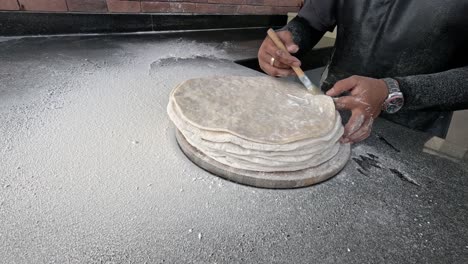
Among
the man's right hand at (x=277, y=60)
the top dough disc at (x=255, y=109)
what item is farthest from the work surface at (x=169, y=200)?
the man's right hand at (x=277, y=60)

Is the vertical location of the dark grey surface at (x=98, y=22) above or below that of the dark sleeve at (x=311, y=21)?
below

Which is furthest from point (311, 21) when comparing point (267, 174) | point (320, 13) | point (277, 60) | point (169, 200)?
point (169, 200)

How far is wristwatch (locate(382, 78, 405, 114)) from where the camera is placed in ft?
3.32

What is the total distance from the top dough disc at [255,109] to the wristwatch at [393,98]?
209 millimetres

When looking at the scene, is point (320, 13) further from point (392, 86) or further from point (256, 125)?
point (256, 125)

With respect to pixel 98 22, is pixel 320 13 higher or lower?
higher

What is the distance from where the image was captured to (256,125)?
2.94 feet

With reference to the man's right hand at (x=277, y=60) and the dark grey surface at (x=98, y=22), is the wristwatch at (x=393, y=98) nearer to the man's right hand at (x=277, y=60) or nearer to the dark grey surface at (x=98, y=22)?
the man's right hand at (x=277, y=60)

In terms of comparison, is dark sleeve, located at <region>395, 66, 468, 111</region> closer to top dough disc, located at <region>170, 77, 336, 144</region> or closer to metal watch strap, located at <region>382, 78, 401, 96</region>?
metal watch strap, located at <region>382, 78, 401, 96</region>

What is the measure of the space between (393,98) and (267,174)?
0.58m

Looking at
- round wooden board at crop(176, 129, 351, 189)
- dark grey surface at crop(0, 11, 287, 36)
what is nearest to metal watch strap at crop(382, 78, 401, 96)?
round wooden board at crop(176, 129, 351, 189)

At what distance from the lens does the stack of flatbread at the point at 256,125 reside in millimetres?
836

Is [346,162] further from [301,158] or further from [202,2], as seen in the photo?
[202,2]

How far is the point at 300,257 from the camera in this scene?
65cm
